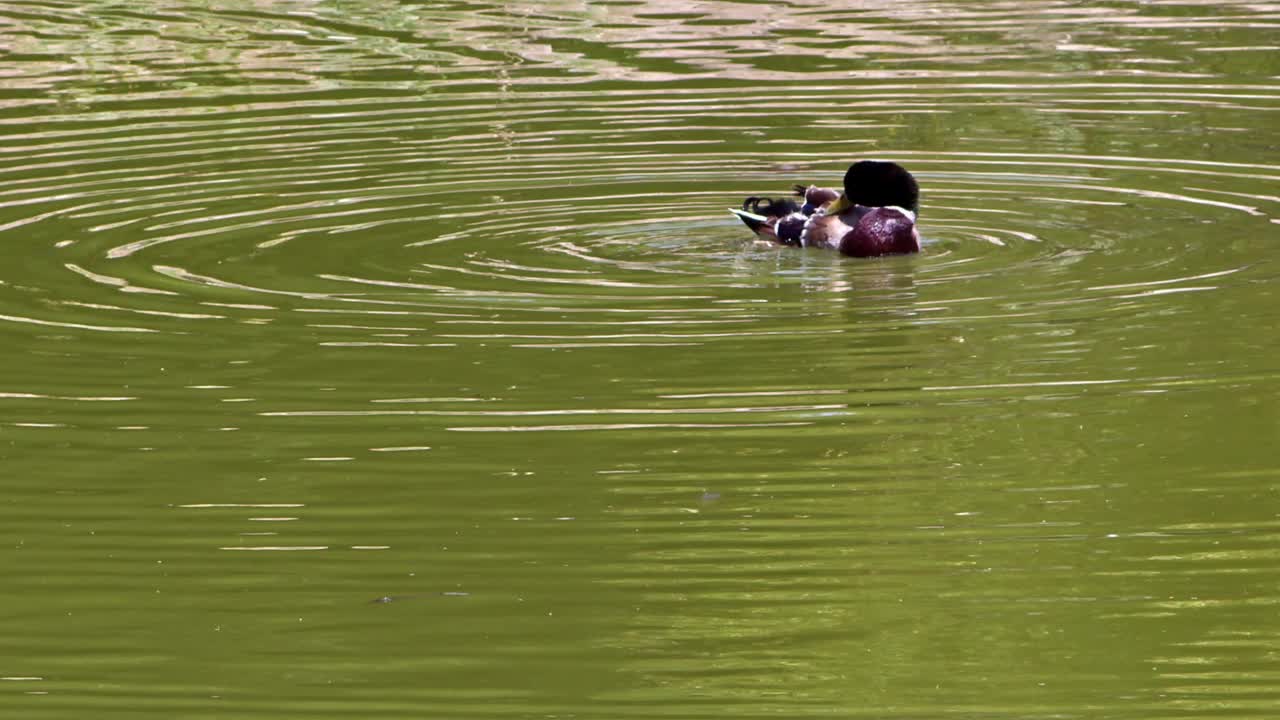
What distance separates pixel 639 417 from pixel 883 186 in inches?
160

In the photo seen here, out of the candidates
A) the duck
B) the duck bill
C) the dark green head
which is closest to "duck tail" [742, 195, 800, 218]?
the duck

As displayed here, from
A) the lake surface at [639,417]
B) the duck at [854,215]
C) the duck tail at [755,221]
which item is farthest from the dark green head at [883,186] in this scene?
the duck tail at [755,221]

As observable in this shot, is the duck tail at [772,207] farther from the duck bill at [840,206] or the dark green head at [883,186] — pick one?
the dark green head at [883,186]

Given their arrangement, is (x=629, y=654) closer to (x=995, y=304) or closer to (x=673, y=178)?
(x=995, y=304)

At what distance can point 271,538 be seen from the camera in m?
8.61

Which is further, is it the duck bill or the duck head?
the duck bill

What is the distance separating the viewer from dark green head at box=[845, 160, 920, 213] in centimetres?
1357

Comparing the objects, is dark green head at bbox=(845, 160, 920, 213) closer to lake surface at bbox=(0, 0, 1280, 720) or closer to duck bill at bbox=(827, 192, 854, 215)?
duck bill at bbox=(827, 192, 854, 215)

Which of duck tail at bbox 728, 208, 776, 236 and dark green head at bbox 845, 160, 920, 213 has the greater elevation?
dark green head at bbox 845, 160, 920, 213

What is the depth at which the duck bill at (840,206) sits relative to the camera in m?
14.0

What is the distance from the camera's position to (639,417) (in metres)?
10.0

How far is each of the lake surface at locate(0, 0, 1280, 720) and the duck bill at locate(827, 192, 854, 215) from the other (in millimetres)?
286

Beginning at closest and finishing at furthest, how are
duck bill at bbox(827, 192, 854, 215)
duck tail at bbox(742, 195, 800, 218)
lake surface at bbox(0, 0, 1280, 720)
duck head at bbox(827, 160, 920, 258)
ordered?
1. lake surface at bbox(0, 0, 1280, 720)
2. duck head at bbox(827, 160, 920, 258)
3. duck bill at bbox(827, 192, 854, 215)
4. duck tail at bbox(742, 195, 800, 218)

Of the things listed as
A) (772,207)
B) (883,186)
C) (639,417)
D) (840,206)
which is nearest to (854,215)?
(840,206)
